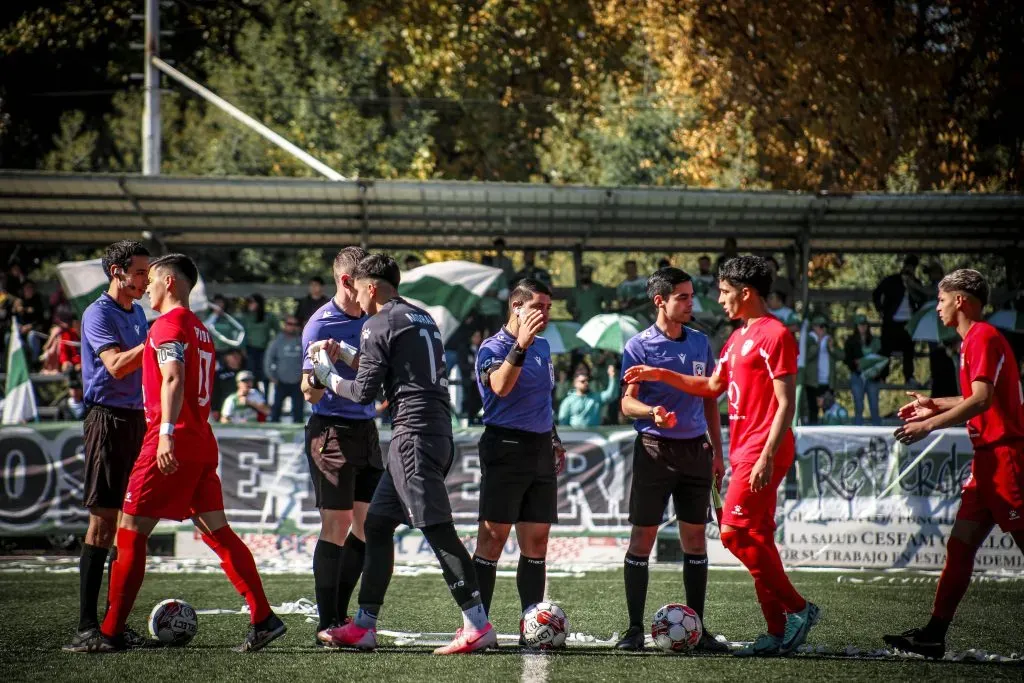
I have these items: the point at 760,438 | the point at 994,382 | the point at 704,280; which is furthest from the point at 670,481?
the point at 704,280

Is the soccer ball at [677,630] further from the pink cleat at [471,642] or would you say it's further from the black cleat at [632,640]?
the pink cleat at [471,642]

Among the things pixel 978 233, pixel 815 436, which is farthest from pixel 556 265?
pixel 815 436

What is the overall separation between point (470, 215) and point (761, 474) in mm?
11333

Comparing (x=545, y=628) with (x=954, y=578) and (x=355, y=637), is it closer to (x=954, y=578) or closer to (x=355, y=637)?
(x=355, y=637)

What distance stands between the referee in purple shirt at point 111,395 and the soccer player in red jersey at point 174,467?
55cm

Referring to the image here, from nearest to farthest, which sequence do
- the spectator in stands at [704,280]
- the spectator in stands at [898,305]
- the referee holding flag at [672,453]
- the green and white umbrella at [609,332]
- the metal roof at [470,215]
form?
the referee holding flag at [672,453], the green and white umbrella at [609,332], the metal roof at [470,215], the spectator in stands at [704,280], the spectator in stands at [898,305]

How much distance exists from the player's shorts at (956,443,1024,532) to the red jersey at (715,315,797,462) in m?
1.19

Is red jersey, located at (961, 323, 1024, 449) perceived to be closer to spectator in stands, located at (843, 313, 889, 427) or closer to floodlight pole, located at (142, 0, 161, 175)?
spectator in stands, located at (843, 313, 889, 427)

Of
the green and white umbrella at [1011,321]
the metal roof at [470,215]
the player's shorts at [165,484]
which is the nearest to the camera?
the player's shorts at [165,484]

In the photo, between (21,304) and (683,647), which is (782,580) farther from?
(21,304)

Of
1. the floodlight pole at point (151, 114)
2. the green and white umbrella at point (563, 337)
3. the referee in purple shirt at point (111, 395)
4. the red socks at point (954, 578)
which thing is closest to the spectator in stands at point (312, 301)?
the green and white umbrella at point (563, 337)

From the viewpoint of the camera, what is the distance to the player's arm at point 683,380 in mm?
7320

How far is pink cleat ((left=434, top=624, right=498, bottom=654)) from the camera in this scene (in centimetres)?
708

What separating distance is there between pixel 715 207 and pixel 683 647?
→ 10.8 metres
